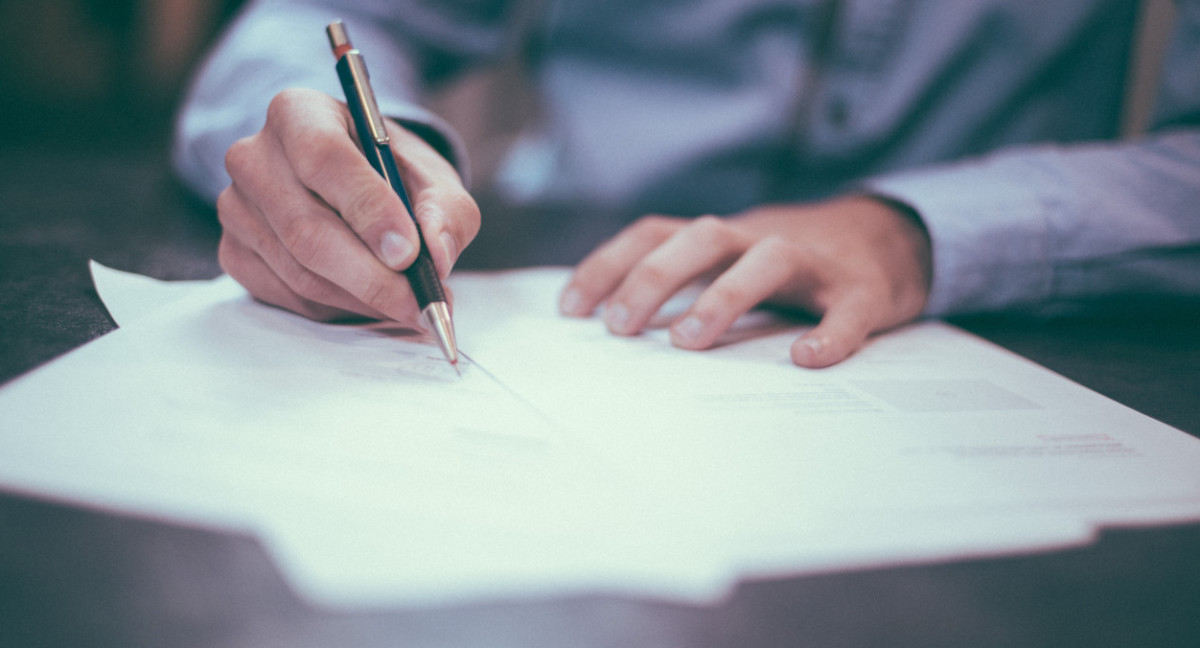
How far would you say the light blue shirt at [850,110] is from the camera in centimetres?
46

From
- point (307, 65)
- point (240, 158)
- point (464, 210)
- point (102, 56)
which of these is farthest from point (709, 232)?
point (102, 56)

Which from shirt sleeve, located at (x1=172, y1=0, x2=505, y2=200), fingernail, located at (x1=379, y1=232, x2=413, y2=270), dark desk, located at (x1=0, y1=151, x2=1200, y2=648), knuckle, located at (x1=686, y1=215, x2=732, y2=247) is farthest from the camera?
shirt sleeve, located at (x1=172, y1=0, x2=505, y2=200)

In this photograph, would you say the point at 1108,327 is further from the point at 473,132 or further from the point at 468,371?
the point at 473,132

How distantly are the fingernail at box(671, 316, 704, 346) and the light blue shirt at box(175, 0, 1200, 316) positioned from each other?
0.19m

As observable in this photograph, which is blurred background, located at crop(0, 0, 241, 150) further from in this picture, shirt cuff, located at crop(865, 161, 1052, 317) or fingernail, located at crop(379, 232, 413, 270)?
shirt cuff, located at crop(865, 161, 1052, 317)

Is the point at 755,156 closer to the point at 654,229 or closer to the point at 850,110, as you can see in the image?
the point at 850,110

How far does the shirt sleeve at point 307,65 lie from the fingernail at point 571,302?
0.16m

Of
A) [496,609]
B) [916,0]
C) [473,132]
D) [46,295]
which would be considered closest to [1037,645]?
[496,609]

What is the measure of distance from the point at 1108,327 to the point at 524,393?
411mm

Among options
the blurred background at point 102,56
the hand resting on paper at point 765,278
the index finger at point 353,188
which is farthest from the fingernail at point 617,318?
the blurred background at point 102,56

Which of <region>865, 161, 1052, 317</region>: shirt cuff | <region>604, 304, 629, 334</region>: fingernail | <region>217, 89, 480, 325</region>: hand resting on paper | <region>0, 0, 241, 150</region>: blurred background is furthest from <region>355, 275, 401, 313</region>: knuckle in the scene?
<region>0, 0, 241, 150</region>: blurred background

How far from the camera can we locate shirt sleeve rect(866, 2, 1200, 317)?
45 centimetres

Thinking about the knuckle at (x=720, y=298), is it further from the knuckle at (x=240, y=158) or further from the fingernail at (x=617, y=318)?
the knuckle at (x=240, y=158)

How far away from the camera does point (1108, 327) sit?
0.44m
